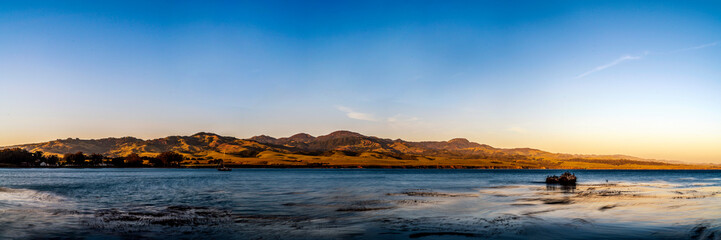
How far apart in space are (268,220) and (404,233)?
10.1 meters

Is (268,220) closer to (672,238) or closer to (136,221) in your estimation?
(136,221)

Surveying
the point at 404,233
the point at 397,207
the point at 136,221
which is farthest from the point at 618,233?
the point at 136,221

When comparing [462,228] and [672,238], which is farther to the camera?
[462,228]

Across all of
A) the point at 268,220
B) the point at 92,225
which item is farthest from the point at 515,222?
the point at 92,225

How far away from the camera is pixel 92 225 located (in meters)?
26.0

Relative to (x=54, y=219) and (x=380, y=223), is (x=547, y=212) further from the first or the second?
(x=54, y=219)

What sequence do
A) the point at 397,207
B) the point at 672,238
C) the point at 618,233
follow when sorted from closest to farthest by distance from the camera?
the point at 672,238 → the point at 618,233 → the point at 397,207

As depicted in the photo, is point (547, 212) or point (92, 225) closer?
point (92, 225)

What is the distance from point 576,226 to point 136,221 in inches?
1111

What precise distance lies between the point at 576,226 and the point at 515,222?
368cm

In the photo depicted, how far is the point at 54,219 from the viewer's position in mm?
28812

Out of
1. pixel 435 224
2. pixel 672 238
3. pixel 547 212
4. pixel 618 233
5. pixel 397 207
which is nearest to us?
pixel 672 238

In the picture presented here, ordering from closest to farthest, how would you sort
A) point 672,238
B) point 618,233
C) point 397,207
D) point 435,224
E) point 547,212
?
point 672,238 → point 618,233 → point 435,224 → point 547,212 → point 397,207

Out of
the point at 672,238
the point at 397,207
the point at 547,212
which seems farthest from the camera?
the point at 397,207
